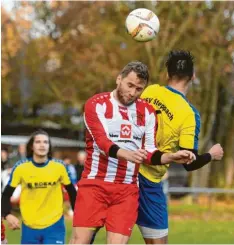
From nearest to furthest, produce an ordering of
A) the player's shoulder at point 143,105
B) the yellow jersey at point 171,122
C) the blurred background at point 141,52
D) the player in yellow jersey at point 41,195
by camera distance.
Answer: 1. the player's shoulder at point 143,105
2. the yellow jersey at point 171,122
3. the player in yellow jersey at point 41,195
4. the blurred background at point 141,52

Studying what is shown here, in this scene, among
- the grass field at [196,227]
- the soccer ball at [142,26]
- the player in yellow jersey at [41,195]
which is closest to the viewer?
the soccer ball at [142,26]

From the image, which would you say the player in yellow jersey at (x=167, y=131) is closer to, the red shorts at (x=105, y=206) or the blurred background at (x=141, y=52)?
the red shorts at (x=105, y=206)

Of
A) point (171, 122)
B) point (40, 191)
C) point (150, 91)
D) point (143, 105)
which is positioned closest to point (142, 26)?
point (150, 91)

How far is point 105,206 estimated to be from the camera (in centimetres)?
714

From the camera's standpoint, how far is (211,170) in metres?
34.1

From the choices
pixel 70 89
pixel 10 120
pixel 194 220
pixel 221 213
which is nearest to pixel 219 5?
pixel 70 89

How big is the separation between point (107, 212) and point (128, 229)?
0.23m

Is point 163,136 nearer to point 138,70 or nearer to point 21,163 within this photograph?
point 138,70

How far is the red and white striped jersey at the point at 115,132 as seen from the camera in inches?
279

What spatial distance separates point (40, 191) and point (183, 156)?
362 centimetres

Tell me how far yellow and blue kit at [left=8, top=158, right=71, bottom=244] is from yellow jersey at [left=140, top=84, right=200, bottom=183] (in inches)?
93.8

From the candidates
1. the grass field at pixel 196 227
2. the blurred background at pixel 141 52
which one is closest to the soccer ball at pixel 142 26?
the grass field at pixel 196 227

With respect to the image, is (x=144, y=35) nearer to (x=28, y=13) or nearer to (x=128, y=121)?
(x=128, y=121)

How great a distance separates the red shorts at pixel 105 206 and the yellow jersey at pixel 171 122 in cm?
66
